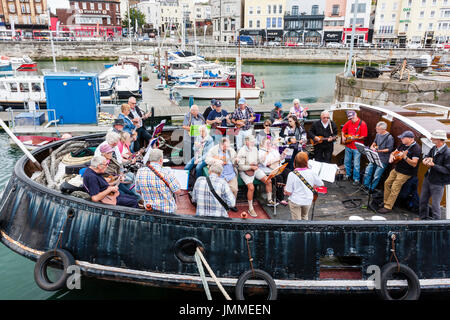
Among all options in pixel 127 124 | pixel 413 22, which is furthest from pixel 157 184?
pixel 413 22

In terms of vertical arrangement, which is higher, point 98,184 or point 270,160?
point 98,184

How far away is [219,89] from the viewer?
29.9m

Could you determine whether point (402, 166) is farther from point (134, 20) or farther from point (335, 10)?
point (134, 20)

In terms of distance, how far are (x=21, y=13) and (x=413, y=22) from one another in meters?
88.0

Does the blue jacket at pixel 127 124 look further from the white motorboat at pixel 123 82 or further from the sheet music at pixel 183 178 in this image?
the white motorboat at pixel 123 82

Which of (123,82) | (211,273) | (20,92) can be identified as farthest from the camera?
(123,82)

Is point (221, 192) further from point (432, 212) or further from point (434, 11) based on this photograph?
point (434, 11)

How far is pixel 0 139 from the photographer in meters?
17.1

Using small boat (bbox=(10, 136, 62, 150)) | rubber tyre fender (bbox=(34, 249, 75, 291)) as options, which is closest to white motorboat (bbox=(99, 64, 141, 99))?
small boat (bbox=(10, 136, 62, 150))

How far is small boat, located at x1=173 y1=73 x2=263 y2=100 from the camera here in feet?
98.0

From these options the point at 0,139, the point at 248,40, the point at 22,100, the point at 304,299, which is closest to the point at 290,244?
the point at 304,299

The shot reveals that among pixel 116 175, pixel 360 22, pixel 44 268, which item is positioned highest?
pixel 360 22

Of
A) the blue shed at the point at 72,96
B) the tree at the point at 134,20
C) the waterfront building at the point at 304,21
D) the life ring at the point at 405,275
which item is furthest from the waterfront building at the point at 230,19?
the life ring at the point at 405,275

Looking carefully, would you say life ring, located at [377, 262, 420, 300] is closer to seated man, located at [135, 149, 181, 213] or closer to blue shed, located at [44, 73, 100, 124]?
seated man, located at [135, 149, 181, 213]
